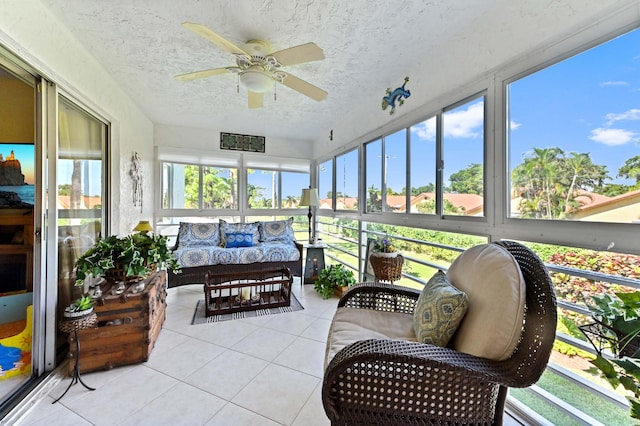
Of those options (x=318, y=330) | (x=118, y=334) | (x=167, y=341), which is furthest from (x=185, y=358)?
(x=318, y=330)

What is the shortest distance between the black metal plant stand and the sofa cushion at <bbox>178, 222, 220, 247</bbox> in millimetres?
2181

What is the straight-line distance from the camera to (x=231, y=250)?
11.9 ft

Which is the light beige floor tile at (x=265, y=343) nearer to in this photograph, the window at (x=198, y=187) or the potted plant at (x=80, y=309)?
the potted plant at (x=80, y=309)

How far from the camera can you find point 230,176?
15.9 ft

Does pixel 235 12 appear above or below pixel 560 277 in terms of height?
above

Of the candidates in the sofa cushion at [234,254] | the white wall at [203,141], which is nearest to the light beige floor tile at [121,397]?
the sofa cushion at [234,254]

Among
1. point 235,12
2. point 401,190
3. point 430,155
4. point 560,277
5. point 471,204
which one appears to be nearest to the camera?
point 560,277

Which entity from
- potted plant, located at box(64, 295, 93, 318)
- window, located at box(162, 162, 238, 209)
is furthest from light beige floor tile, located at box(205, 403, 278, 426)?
window, located at box(162, 162, 238, 209)

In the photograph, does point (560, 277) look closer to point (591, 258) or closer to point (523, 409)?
point (591, 258)

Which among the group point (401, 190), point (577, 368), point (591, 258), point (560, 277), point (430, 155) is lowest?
point (577, 368)

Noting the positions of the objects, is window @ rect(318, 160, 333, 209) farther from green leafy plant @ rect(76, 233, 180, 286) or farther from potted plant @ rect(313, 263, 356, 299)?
green leafy plant @ rect(76, 233, 180, 286)

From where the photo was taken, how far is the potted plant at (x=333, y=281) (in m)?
3.18

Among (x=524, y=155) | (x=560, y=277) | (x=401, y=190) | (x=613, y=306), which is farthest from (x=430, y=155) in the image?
(x=613, y=306)

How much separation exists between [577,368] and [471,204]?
3.51 feet
